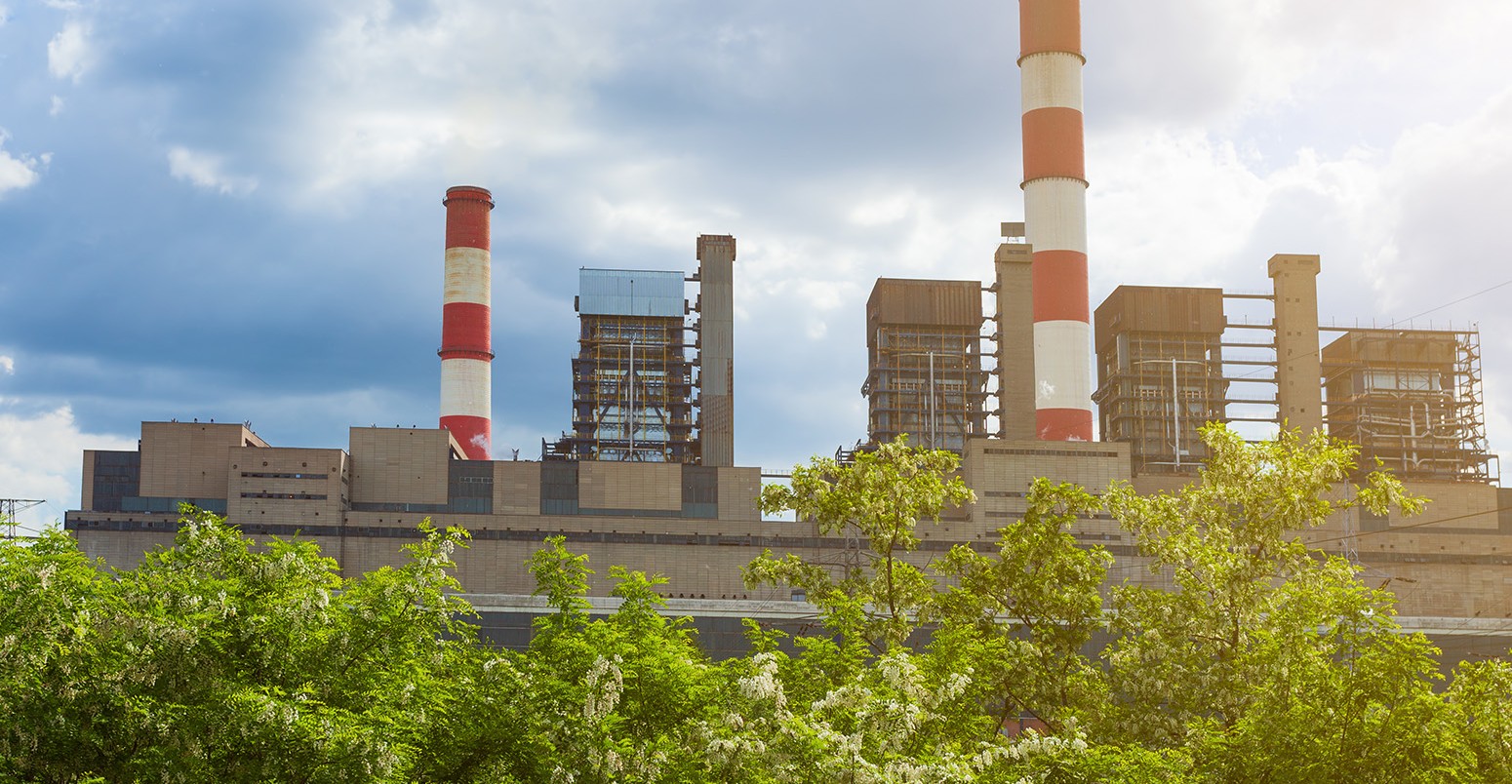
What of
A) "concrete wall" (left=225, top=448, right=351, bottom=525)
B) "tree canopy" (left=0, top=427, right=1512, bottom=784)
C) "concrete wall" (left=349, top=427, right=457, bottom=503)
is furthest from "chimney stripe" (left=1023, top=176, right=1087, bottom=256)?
"tree canopy" (left=0, top=427, right=1512, bottom=784)

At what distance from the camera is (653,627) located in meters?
21.8

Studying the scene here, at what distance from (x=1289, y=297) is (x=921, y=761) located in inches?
3524

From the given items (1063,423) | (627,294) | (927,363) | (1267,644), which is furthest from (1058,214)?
(1267,644)

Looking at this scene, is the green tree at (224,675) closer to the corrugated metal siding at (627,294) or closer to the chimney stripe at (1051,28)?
the chimney stripe at (1051,28)

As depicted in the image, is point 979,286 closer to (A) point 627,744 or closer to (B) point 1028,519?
(B) point 1028,519

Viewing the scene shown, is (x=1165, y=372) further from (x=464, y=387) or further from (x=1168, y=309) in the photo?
(x=464, y=387)

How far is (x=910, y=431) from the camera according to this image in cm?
9594

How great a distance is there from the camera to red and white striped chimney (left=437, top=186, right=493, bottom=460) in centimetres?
8488

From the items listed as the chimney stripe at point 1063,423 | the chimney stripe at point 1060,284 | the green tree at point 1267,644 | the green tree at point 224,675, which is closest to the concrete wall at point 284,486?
the chimney stripe at point 1060,284

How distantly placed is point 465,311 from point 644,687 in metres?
67.8

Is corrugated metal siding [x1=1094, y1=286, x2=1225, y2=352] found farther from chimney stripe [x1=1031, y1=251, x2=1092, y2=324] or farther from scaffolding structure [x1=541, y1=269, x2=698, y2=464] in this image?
scaffolding structure [x1=541, y1=269, x2=698, y2=464]

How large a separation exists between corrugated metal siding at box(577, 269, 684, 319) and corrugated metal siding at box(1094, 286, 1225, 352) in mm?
30240

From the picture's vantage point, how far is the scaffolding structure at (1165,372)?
3804 inches

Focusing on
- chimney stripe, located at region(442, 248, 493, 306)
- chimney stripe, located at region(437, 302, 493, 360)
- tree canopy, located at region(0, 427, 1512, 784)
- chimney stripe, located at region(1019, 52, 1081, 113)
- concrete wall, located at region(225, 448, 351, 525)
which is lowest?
tree canopy, located at region(0, 427, 1512, 784)
